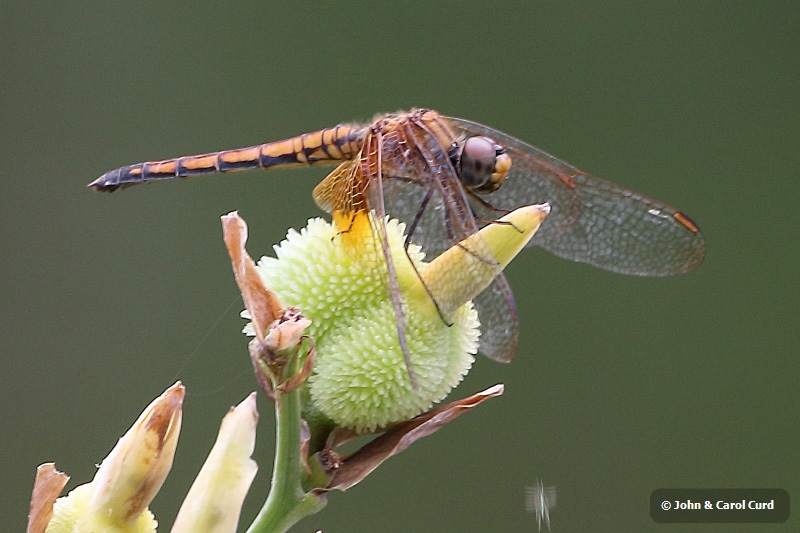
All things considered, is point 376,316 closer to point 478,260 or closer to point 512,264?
point 478,260

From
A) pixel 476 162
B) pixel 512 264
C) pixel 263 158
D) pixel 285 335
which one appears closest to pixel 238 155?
pixel 263 158

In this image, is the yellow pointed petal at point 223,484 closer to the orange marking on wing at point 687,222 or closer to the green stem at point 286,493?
the green stem at point 286,493

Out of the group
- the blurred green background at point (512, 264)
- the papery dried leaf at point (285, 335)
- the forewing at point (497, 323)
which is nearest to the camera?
the papery dried leaf at point (285, 335)

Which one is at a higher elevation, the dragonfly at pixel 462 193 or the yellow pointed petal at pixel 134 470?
the dragonfly at pixel 462 193

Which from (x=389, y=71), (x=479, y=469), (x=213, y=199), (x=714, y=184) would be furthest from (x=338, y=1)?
(x=479, y=469)

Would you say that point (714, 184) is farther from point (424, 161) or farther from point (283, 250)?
point (283, 250)

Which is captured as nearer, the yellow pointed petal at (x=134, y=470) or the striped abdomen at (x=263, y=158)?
the yellow pointed petal at (x=134, y=470)

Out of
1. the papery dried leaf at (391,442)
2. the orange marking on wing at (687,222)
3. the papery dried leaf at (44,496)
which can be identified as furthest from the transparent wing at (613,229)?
the papery dried leaf at (44,496)
